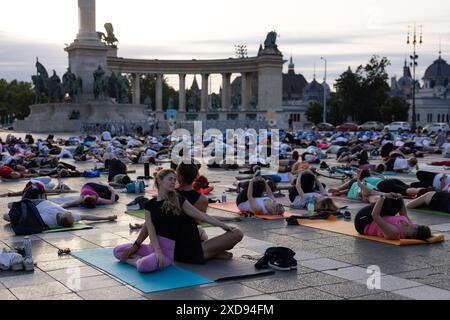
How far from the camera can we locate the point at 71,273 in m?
9.12

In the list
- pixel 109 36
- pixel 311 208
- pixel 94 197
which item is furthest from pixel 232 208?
pixel 109 36

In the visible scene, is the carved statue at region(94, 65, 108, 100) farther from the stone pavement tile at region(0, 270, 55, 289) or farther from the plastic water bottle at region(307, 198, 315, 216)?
the stone pavement tile at region(0, 270, 55, 289)

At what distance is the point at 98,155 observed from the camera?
29500mm

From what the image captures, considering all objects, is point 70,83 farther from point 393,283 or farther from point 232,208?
point 393,283

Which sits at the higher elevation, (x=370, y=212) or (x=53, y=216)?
(x=370, y=212)

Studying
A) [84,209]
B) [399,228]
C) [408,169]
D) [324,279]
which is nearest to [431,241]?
[399,228]

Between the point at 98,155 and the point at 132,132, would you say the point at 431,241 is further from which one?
the point at 132,132

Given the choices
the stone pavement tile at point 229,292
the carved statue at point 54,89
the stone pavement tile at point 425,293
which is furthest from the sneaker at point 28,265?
the carved statue at point 54,89

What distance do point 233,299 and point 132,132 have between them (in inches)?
1853

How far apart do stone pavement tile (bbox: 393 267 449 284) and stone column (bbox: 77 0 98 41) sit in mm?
50342

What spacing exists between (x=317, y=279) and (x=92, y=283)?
2.63 meters

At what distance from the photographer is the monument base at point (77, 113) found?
188 ft

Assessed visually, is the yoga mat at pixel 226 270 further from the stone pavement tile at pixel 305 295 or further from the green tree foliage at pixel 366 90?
the green tree foliage at pixel 366 90

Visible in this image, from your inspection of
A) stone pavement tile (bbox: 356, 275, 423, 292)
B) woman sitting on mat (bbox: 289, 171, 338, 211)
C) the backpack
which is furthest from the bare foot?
the backpack
